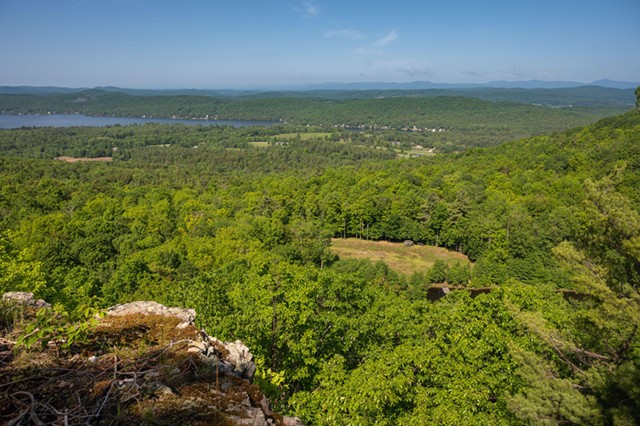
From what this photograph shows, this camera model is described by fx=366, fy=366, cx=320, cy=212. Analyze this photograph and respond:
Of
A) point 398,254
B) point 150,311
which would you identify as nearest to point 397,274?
point 398,254

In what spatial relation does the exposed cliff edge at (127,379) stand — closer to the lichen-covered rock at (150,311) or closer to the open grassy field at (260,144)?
the lichen-covered rock at (150,311)

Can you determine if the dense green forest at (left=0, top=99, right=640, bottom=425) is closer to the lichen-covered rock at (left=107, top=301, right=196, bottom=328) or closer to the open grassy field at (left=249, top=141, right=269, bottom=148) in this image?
the lichen-covered rock at (left=107, top=301, right=196, bottom=328)

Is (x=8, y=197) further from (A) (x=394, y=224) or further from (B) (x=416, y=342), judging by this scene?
(B) (x=416, y=342)

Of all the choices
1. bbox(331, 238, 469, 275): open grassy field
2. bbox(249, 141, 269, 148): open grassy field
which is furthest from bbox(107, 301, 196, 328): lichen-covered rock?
bbox(249, 141, 269, 148): open grassy field

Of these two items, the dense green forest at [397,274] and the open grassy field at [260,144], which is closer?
the dense green forest at [397,274]

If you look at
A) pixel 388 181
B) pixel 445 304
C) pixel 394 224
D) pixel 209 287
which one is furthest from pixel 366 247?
pixel 209 287

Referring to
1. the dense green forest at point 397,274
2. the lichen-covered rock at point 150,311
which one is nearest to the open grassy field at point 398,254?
the dense green forest at point 397,274
